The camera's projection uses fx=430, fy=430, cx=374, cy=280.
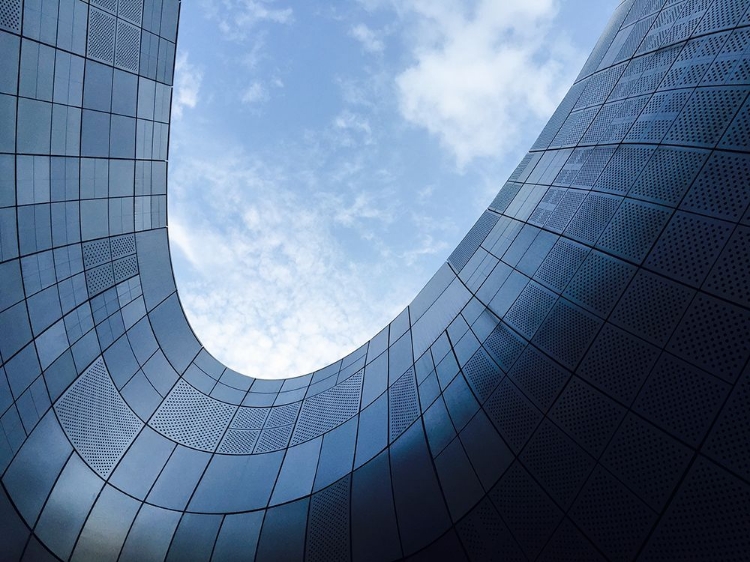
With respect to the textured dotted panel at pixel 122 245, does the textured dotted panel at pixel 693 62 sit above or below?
above

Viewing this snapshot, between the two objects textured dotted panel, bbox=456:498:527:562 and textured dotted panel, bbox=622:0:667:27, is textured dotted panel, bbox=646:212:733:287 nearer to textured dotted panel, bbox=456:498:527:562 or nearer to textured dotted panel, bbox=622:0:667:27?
textured dotted panel, bbox=456:498:527:562

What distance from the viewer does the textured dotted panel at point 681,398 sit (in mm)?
6809

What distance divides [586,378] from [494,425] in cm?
255

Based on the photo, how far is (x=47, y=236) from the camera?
1192 centimetres

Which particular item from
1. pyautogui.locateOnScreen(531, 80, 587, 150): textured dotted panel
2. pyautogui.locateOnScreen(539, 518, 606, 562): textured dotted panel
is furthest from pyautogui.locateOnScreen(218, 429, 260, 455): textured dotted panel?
pyautogui.locateOnScreen(531, 80, 587, 150): textured dotted panel

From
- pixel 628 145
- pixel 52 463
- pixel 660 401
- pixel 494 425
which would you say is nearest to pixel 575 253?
pixel 628 145

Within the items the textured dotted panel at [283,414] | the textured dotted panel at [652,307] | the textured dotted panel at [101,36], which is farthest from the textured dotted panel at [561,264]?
the textured dotted panel at [101,36]

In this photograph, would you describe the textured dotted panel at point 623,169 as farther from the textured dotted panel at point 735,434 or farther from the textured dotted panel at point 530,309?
the textured dotted panel at point 735,434

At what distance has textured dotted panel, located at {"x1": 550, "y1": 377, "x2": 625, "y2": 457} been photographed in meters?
7.98

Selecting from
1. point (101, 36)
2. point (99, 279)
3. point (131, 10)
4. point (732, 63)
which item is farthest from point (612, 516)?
point (131, 10)

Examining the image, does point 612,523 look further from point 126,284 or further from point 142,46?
point 142,46

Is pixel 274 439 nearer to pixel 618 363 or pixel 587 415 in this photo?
pixel 587 415

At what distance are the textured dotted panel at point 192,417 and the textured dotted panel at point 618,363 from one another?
13722 mm

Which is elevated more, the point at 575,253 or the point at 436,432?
the point at 575,253
